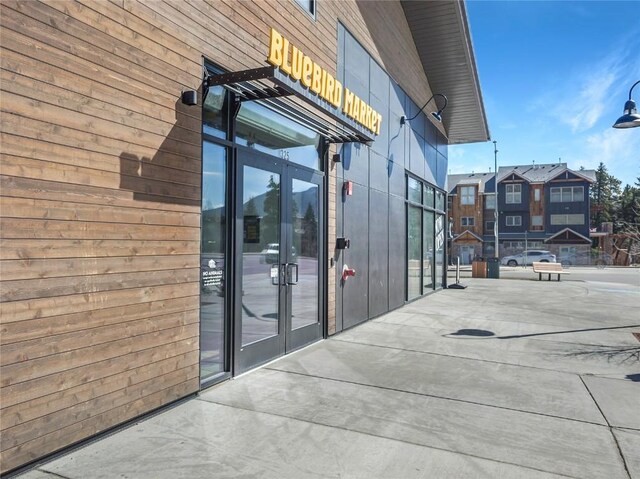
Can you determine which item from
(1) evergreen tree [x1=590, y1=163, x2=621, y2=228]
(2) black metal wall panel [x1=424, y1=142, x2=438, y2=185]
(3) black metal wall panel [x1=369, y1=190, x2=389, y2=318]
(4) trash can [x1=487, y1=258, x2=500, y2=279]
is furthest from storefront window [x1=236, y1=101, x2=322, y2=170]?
(1) evergreen tree [x1=590, y1=163, x2=621, y2=228]

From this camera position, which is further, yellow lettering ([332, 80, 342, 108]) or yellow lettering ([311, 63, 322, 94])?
yellow lettering ([332, 80, 342, 108])

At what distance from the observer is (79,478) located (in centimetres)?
290

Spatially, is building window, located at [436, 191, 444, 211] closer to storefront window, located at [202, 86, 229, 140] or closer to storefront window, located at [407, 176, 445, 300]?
storefront window, located at [407, 176, 445, 300]

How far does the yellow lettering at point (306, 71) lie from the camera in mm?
5047

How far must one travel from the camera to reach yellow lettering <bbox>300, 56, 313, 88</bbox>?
16.6 ft

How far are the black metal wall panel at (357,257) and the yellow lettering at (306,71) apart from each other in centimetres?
295

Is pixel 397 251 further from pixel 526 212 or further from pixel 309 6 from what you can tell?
pixel 526 212

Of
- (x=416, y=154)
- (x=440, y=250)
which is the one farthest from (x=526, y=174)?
(x=416, y=154)

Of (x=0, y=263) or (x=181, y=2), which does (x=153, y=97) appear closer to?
(x=181, y=2)

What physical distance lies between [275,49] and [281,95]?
50cm

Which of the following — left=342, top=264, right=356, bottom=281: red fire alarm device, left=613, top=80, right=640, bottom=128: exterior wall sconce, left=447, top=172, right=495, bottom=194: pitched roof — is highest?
left=447, top=172, right=495, bottom=194: pitched roof

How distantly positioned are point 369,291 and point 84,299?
6243 millimetres

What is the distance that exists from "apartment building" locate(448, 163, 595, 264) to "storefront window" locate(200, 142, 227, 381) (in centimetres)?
4508

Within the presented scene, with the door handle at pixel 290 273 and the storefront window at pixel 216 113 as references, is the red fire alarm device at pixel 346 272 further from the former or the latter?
the storefront window at pixel 216 113
